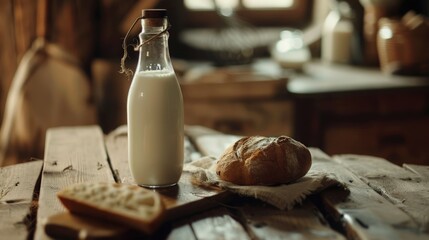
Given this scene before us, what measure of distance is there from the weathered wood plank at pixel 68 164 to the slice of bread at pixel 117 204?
7cm

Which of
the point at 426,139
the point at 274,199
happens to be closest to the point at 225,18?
the point at 426,139

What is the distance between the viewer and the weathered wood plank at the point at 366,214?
1045 millimetres

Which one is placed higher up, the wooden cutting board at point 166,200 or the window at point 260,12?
the window at point 260,12

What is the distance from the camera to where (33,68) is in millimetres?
2490

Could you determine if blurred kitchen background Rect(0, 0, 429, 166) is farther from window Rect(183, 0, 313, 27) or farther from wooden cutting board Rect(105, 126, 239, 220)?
wooden cutting board Rect(105, 126, 239, 220)

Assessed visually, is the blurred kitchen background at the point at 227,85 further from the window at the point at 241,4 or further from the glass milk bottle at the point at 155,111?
the glass milk bottle at the point at 155,111

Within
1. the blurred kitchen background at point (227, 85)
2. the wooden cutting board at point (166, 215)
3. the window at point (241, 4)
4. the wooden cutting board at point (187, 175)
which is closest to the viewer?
the wooden cutting board at point (166, 215)

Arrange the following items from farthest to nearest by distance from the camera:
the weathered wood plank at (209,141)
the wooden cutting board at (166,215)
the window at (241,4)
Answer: the window at (241,4)
the weathered wood plank at (209,141)
the wooden cutting board at (166,215)

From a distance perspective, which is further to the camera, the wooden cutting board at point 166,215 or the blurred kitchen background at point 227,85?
the blurred kitchen background at point 227,85

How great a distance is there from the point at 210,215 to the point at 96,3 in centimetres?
171

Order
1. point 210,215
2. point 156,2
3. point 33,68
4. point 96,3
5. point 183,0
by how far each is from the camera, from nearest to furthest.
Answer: point 210,215 < point 33,68 < point 96,3 < point 156,2 < point 183,0

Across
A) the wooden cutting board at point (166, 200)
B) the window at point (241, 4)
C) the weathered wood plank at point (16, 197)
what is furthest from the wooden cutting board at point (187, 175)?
the window at point (241, 4)

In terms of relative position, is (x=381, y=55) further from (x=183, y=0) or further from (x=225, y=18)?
(x=183, y=0)

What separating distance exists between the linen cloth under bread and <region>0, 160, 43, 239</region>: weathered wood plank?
1.06 feet
